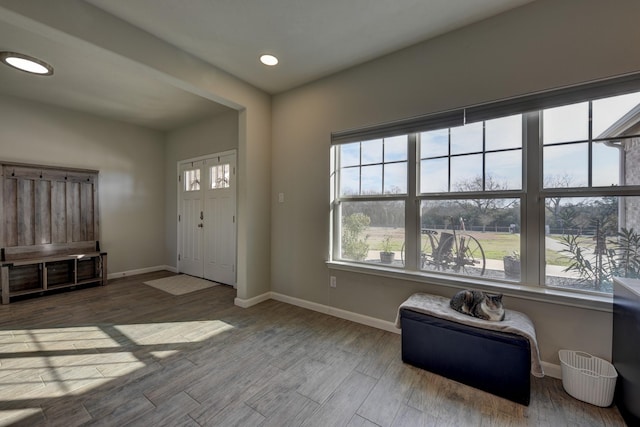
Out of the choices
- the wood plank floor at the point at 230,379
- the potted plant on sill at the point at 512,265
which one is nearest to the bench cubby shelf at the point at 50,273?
the wood plank floor at the point at 230,379

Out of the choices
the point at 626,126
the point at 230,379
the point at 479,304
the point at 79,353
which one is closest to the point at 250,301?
the point at 230,379

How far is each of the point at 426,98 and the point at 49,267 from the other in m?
5.30

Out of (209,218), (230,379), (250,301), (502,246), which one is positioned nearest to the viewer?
(230,379)

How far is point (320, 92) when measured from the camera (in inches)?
122

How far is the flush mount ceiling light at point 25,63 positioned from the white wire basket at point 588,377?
5.16m

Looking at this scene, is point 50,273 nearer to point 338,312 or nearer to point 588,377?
point 338,312

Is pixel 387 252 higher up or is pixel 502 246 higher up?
pixel 502 246

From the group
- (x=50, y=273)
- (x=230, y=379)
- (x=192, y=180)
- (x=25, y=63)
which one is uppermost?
(x=25, y=63)

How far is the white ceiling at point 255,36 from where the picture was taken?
6.64 feet

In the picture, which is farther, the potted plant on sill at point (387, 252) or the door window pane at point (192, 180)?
the door window pane at point (192, 180)

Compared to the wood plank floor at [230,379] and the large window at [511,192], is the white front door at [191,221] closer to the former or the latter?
the wood plank floor at [230,379]

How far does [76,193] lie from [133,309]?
2336 millimetres

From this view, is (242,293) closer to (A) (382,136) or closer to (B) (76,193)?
(A) (382,136)

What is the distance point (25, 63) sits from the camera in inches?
102
